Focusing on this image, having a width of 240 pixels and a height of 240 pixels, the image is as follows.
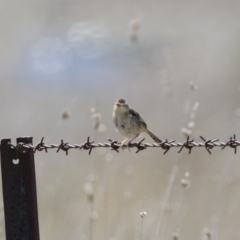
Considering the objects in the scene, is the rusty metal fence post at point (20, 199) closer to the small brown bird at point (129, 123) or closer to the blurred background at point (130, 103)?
the blurred background at point (130, 103)

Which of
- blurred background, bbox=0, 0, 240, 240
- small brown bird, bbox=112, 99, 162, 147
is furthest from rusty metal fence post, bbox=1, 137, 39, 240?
small brown bird, bbox=112, 99, 162, 147

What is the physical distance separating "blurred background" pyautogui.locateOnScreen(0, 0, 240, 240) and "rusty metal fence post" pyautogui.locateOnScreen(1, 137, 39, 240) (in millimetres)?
771

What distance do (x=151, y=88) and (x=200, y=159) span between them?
4.39 m

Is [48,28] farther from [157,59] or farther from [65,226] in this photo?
[65,226]

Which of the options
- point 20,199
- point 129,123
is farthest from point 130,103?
point 20,199

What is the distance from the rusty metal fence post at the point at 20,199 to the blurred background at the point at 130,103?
0.77 metres

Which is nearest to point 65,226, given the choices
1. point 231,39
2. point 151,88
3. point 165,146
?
point 165,146

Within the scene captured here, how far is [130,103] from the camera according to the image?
1045 cm

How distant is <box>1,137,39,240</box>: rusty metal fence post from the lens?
3605mm

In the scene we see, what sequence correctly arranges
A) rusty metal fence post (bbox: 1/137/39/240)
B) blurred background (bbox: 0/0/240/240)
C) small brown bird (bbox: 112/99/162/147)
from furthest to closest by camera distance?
blurred background (bbox: 0/0/240/240) < small brown bird (bbox: 112/99/162/147) < rusty metal fence post (bbox: 1/137/39/240)

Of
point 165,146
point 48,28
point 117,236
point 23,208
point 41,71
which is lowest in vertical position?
point 117,236

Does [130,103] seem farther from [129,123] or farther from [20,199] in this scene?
[20,199]

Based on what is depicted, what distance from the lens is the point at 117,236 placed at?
222 inches

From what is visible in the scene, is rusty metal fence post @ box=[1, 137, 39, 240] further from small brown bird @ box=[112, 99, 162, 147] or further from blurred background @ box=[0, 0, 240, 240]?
small brown bird @ box=[112, 99, 162, 147]
